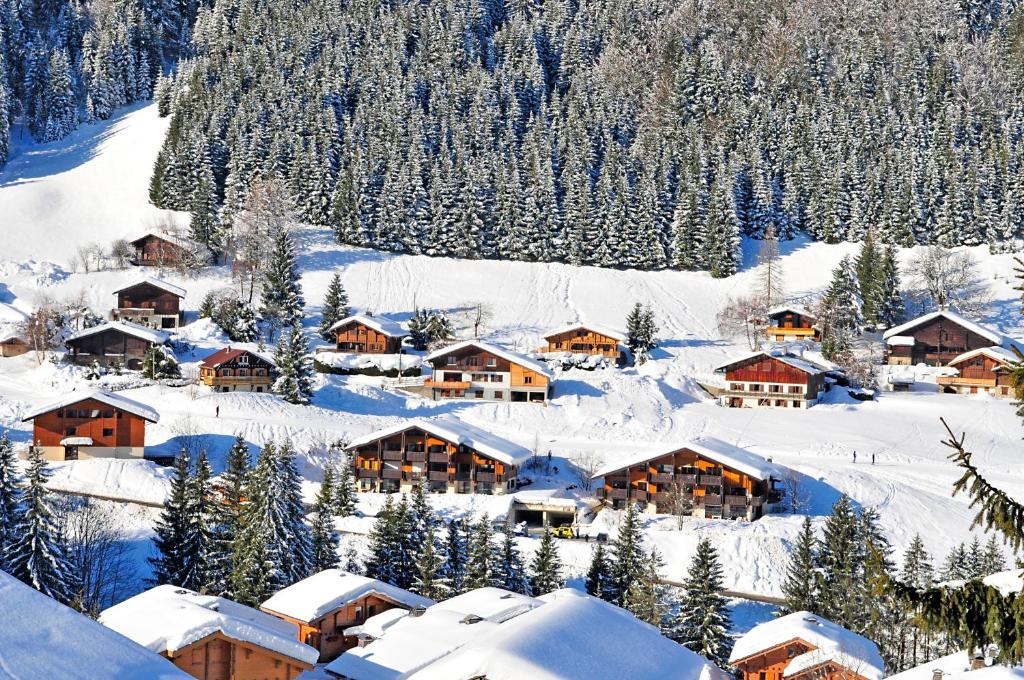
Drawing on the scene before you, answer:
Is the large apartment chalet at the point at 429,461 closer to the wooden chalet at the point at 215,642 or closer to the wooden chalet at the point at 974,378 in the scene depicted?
the wooden chalet at the point at 215,642

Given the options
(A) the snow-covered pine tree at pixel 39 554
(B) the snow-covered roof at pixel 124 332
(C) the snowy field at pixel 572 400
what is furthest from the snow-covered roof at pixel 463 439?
(A) the snow-covered pine tree at pixel 39 554

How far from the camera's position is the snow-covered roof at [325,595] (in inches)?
1336

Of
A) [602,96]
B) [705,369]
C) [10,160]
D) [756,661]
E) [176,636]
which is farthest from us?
[602,96]

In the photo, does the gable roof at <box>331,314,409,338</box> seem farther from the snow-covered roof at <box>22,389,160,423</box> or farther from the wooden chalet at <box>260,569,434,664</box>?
the wooden chalet at <box>260,569,434,664</box>

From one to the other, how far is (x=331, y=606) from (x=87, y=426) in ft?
80.7

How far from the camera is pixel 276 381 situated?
64188 mm

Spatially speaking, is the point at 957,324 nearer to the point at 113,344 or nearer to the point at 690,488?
the point at 690,488

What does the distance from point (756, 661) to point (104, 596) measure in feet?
68.8

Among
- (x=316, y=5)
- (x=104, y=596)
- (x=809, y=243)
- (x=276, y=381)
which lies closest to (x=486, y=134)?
(x=809, y=243)

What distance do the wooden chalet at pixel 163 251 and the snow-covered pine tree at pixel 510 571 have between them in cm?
5591

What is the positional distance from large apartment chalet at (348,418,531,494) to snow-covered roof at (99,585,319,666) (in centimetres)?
2410

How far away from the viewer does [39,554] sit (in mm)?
34188

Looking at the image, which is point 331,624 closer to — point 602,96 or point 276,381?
point 276,381

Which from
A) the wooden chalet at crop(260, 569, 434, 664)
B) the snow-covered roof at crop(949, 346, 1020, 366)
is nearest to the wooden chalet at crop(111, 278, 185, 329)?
the wooden chalet at crop(260, 569, 434, 664)
